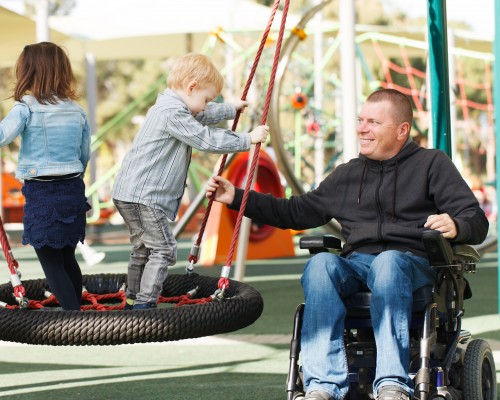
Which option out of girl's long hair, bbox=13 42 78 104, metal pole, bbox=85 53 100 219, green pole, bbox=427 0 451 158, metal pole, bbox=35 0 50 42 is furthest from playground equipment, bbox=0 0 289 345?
metal pole, bbox=85 53 100 219

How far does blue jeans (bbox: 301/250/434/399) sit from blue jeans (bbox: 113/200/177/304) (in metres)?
0.67

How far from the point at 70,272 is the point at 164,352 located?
5.62 feet

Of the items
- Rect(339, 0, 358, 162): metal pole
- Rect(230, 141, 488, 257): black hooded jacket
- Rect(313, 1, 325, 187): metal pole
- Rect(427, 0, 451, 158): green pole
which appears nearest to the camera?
Rect(230, 141, 488, 257): black hooded jacket

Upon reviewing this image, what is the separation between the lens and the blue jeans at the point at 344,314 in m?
3.33

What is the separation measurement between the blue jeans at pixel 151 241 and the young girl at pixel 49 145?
190mm

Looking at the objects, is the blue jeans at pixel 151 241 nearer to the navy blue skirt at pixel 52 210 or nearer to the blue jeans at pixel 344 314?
the navy blue skirt at pixel 52 210

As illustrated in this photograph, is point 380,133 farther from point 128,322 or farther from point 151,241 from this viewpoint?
point 128,322

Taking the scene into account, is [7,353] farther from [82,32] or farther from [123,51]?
[123,51]

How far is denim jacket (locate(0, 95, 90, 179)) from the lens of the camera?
3.75m

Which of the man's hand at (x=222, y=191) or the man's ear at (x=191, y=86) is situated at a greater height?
the man's ear at (x=191, y=86)

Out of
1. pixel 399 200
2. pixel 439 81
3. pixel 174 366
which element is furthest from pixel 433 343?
pixel 174 366

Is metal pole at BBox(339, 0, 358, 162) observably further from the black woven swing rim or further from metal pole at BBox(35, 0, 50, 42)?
metal pole at BBox(35, 0, 50, 42)

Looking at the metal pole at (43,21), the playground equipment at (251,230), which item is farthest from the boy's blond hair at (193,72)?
the metal pole at (43,21)

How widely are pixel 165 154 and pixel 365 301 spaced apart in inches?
37.3
